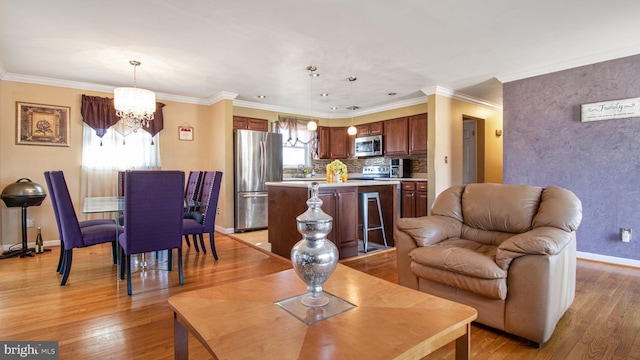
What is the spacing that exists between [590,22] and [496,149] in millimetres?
3714

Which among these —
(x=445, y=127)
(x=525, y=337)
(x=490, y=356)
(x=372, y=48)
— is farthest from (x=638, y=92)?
(x=490, y=356)

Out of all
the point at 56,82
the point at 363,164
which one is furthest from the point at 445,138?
the point at 56,82

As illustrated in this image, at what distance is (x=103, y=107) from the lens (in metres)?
4.73

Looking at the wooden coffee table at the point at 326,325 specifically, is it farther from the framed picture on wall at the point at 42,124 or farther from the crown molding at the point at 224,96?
the framed picture on wall at the point at 42,124

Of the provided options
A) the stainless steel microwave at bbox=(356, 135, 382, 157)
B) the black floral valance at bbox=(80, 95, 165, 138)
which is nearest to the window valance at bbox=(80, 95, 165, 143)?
the black floral valance at bbox=(80, 95, 165, 138)

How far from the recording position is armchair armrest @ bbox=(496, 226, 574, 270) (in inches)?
70.6

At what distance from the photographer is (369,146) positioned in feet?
21.4

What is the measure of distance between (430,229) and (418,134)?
353 cm

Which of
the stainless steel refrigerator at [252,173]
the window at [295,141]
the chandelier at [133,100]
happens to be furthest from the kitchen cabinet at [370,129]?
the chandelier at [133,100]

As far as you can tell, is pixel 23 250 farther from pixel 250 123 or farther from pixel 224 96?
pixel 250 123

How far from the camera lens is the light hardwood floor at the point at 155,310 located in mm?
1839

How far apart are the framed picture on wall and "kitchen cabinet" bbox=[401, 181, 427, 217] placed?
5299 millimetres

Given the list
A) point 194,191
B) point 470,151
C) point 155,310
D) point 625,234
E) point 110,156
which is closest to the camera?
point 155,310
